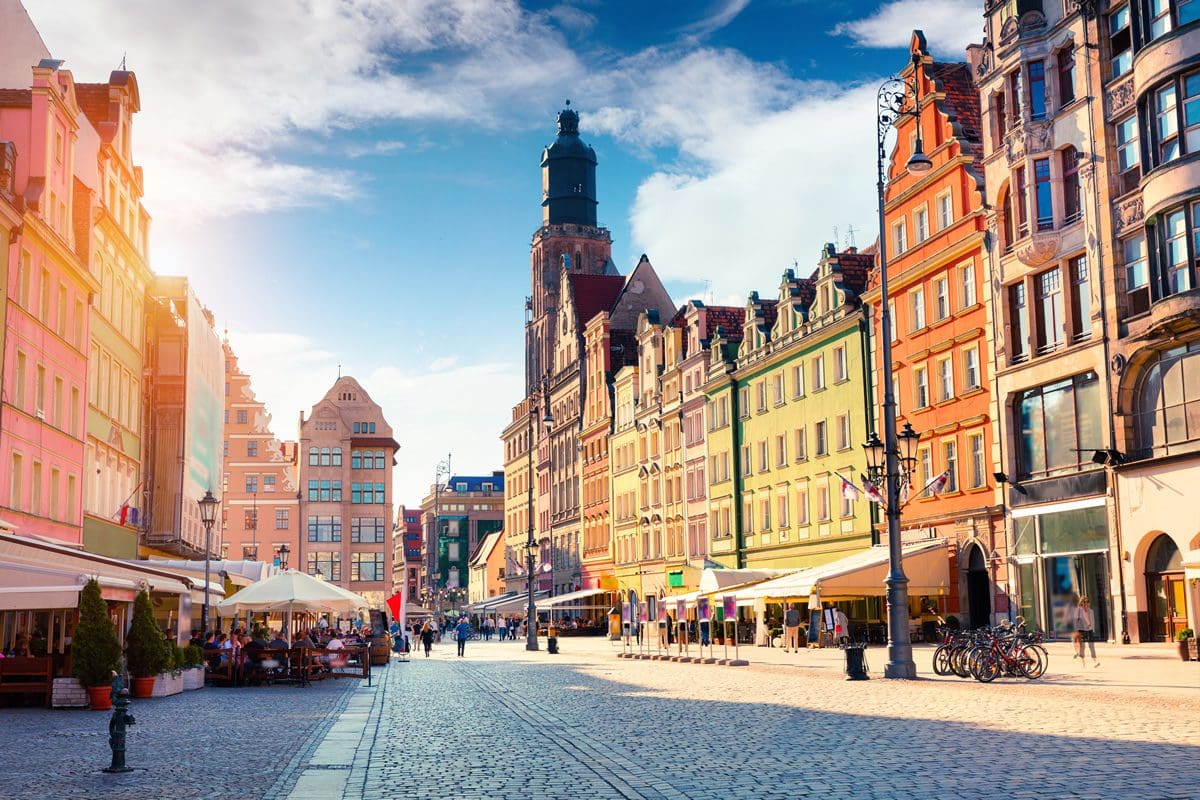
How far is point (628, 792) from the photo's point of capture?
11477 millimetres

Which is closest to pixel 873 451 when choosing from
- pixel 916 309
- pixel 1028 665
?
pixel 1028 665

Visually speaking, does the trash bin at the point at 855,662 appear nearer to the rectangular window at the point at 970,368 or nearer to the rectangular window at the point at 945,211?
the rectangular window at the point at 970,368

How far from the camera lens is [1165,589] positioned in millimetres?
33781

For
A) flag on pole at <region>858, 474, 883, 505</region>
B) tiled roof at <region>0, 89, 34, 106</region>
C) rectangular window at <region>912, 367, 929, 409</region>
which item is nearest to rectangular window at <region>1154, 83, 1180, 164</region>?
flag on pole at <region>858, 474, 883, 505</region>

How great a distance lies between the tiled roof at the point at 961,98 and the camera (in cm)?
4441

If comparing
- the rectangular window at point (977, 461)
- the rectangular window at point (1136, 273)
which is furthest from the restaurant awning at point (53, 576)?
the rectangular window at point (977, 461)

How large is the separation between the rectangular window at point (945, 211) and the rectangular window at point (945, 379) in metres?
4.33

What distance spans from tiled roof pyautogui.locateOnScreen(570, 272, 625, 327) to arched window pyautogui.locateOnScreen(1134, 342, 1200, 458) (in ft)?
202

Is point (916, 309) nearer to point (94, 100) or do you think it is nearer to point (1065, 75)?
point (1065, 75)

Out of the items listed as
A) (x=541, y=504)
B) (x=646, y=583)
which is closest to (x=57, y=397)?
(x=646, y=583)

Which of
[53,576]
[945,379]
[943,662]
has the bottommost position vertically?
[943,662]

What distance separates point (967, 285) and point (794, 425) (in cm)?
1574

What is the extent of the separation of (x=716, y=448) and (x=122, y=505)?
96.9 feet

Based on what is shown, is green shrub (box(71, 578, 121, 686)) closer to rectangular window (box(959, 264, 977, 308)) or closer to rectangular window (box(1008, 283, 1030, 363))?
rectangular window (box(1008, 283, 1030, 363))
